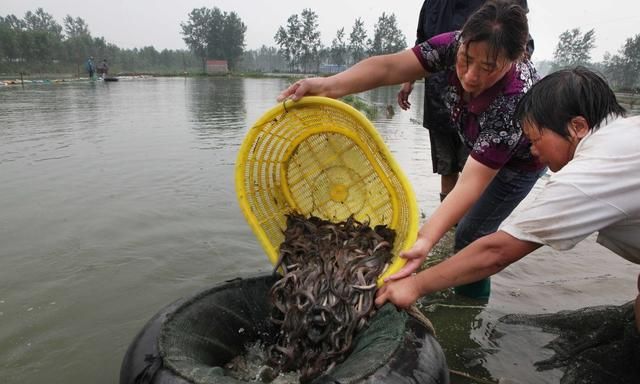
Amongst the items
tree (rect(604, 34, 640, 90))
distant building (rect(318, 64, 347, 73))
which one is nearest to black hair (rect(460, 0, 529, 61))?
tree (rect(604, 34, 640, 90))

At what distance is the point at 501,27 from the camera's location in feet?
6.91

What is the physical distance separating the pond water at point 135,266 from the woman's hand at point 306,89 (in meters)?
1.52

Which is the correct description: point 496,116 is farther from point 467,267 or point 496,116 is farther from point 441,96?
point 441,96

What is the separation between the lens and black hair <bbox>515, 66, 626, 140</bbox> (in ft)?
5.92

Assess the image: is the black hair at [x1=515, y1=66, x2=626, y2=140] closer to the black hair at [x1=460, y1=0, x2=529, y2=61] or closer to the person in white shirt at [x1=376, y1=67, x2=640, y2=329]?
the person in white shirt at [x1=376, y1=67, x2=640, y2=329]

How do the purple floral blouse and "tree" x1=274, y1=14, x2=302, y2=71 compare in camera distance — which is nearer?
the purple floral blouse

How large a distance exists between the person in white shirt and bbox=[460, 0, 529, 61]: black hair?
1.08ft

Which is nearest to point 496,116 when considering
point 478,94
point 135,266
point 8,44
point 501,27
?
point 478,94

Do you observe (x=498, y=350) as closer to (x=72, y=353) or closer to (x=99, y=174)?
(x=72, y=353)

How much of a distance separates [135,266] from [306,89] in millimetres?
2448

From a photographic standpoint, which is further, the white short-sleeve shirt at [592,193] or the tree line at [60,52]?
the tree line at [60,52]

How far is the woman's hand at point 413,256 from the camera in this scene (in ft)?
7.36

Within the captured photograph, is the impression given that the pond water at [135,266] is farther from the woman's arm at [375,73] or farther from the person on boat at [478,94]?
the woman's arm at [375,73]

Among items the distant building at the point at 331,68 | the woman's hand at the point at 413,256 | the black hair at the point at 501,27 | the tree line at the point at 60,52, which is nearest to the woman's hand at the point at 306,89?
the black hair at the point at 501,27
